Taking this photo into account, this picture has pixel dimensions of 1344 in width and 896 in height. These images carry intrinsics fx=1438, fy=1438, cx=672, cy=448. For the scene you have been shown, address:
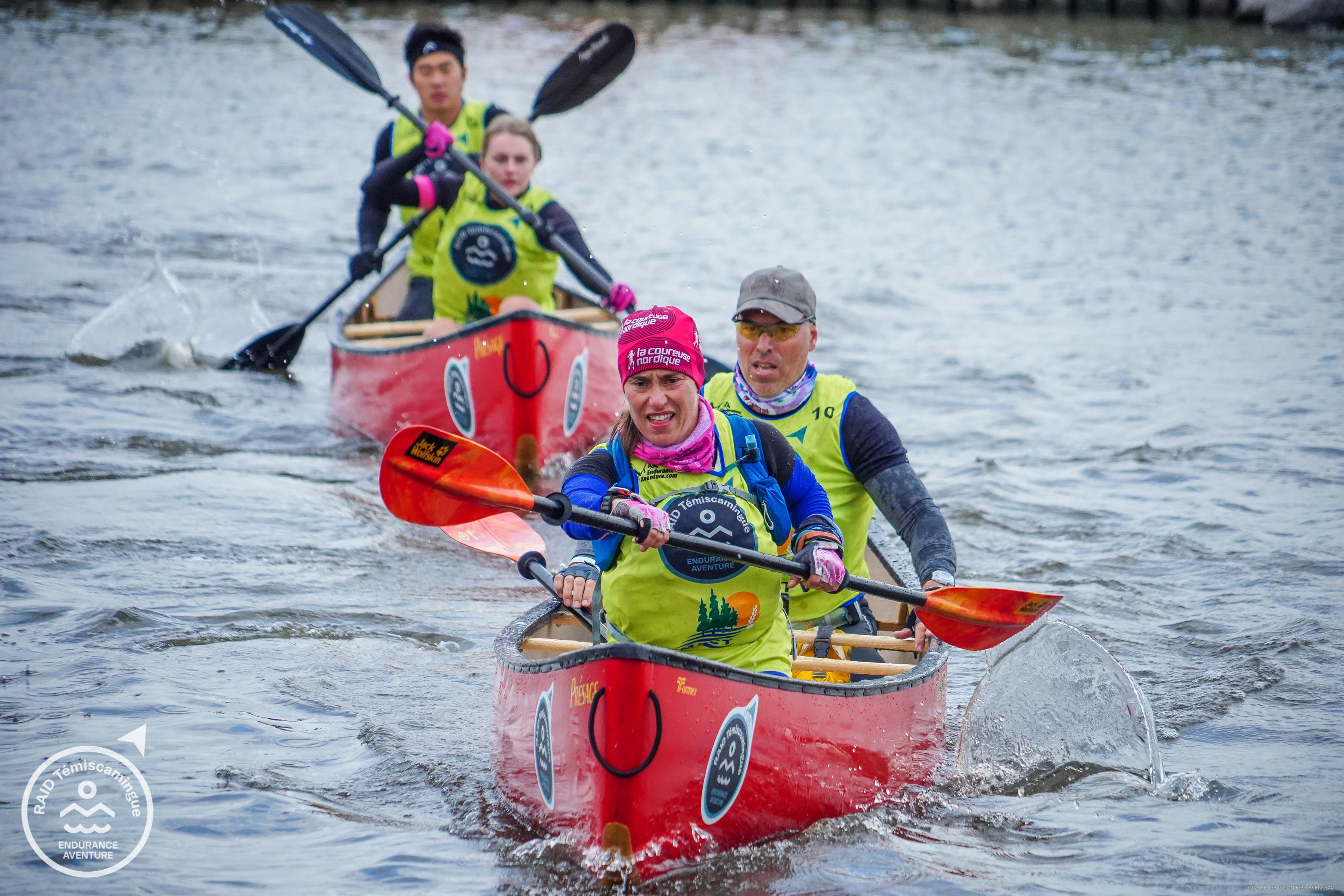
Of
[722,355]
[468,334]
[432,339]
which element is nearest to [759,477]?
[468,334]

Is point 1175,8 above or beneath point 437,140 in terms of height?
above

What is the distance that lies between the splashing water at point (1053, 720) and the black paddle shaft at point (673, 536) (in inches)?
53.3

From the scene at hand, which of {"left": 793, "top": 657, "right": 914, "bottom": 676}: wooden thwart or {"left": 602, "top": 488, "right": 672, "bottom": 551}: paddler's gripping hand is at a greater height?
{"left": 602, "top": 488, "right": 672, "bottom": 551}: paddler's gripping hand

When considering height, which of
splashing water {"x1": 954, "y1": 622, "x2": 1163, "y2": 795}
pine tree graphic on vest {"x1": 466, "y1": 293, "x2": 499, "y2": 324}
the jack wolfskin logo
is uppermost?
pine tree graphic on vest {"x1": 466, "y1": 293, "x2": 499, "y2": 324}

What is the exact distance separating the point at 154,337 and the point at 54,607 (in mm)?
5322

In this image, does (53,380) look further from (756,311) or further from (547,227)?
(756,311)

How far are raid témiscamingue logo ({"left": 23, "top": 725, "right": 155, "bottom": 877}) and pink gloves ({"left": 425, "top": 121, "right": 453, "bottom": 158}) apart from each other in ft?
15.1

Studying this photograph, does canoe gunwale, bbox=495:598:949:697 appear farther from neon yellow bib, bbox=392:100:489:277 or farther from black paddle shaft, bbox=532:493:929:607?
neon yellow bib, bbox=392:100:489:277

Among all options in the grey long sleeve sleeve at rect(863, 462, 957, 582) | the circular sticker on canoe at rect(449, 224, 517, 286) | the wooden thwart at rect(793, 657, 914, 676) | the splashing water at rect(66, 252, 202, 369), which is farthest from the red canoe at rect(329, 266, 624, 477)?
the wooden thwart at rect(793, 657, 914, 676)

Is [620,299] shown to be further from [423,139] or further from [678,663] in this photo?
[678,663]

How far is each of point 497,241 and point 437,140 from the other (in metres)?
0.77

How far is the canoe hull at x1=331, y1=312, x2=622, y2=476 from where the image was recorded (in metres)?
7.96

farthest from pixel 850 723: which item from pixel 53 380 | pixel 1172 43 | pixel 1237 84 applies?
pixel 1172 43

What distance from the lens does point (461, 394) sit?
815 cm
